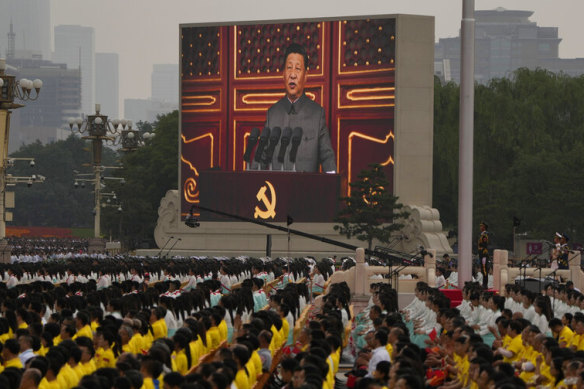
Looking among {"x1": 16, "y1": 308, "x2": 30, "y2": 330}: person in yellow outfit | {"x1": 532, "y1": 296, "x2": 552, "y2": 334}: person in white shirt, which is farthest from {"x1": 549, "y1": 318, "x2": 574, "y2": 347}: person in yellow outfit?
{"x1": 16, "y1": 308, "x2": 30, "y2": 330}: person in yellow outfit

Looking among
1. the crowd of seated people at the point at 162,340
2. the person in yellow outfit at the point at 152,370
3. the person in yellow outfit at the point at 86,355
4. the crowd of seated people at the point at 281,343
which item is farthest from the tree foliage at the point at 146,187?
the person in yellow outfit at the point at 152,370

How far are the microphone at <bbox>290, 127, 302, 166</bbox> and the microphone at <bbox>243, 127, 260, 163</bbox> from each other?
8.24 ft

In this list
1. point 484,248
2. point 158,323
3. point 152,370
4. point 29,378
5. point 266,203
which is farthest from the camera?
point 266,203

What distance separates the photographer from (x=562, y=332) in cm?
1897

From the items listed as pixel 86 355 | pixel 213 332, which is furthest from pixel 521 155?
pixel 86 355

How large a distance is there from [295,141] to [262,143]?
2.14m

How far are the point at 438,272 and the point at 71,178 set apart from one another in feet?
366

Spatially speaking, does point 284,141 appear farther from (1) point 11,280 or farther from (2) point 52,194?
(2) point 52,194

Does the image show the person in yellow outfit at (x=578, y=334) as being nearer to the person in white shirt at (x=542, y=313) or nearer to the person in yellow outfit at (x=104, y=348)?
the person in white shirt at (x=542, y=313)

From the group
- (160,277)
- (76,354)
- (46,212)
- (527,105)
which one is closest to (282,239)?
(527,105)

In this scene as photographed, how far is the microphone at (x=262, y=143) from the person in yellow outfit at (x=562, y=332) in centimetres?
4784

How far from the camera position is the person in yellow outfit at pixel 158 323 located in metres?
20.0

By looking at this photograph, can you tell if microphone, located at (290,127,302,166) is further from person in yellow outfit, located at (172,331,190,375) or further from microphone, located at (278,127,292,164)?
person in yellow outfit, located at (172,331,190,375)

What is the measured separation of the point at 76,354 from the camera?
1509 centimetres
